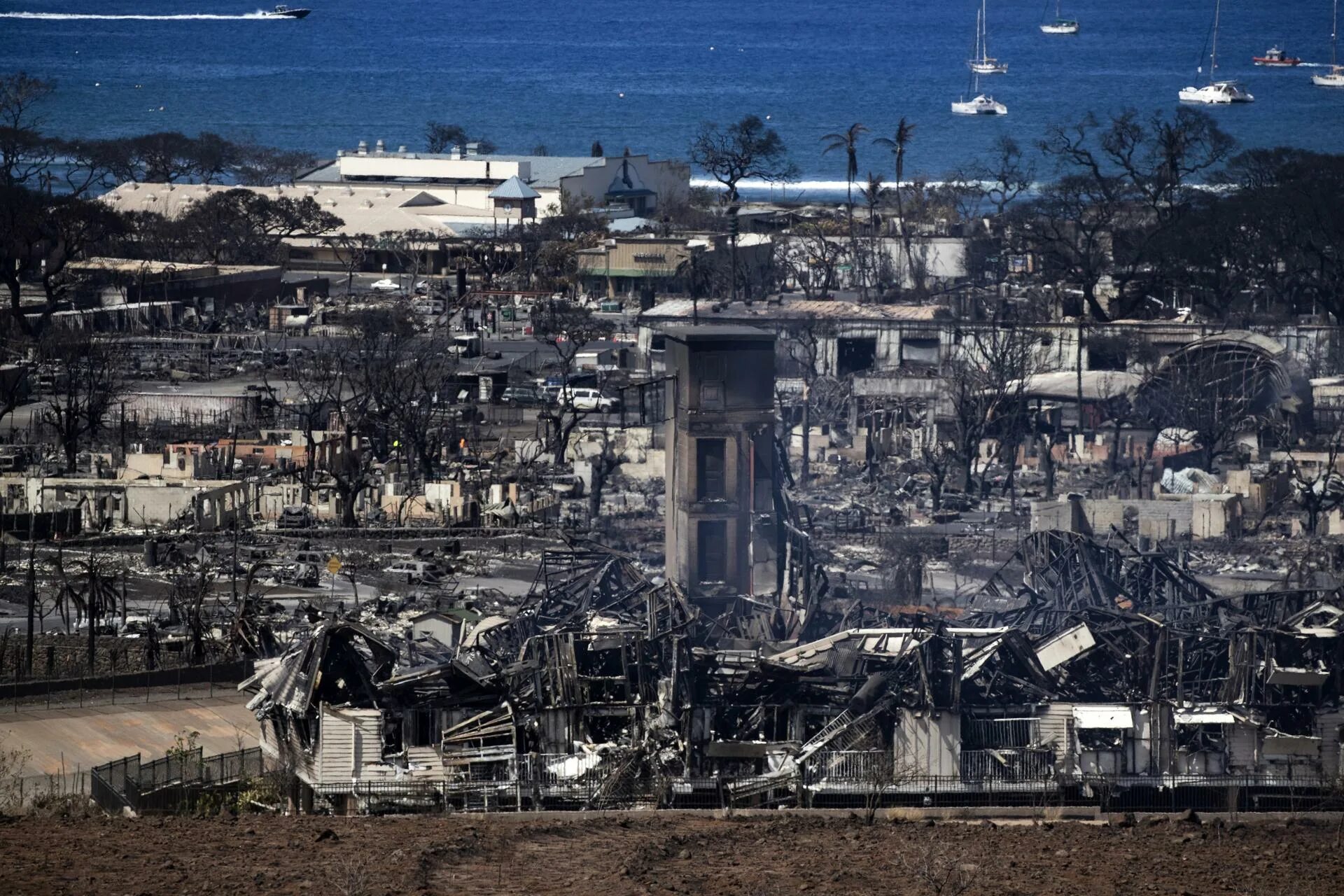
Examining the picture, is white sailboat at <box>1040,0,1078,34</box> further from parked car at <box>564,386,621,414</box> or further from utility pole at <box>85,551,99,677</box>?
utility pole at <box>85,551,99,677</box>

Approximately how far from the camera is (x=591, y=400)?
40.2m

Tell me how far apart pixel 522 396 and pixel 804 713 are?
22.4m

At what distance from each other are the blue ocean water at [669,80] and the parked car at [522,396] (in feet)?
184

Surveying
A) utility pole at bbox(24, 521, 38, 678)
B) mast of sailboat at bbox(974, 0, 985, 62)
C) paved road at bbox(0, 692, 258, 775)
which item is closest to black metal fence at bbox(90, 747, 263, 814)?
paved road at bbox(0, 692, 258, 775)

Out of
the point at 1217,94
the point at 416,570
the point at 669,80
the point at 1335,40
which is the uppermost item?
the point at 1335,40

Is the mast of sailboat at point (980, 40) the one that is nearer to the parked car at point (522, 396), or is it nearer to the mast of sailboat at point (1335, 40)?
the mast of sailboat at point (1335, 40)

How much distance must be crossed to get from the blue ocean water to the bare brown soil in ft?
265

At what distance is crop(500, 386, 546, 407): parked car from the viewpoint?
4122 cm

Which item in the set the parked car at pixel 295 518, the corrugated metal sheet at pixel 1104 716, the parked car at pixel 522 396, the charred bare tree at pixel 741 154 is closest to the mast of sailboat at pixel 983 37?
the charred bare tree at pixel 741 154

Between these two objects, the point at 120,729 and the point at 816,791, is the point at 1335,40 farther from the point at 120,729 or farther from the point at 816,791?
the point at 816,791

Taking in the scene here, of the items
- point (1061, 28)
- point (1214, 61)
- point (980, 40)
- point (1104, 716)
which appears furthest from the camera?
point (1061, 28)

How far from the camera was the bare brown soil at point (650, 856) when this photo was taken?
15.8 metres

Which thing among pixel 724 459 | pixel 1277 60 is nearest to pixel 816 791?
pixel 724 459

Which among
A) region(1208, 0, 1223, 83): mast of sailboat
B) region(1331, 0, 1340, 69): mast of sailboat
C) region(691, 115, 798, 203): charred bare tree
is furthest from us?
region(1331, 0, 1340, 69): mast of sailboat
